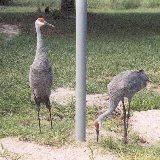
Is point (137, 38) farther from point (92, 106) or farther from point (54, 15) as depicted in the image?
point (92, 106)

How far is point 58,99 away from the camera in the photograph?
977cm

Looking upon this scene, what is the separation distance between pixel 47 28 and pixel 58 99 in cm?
1011

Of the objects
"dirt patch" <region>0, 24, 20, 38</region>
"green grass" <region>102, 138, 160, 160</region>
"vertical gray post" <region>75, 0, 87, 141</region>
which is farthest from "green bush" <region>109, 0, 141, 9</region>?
"green grass" <region>102, 138, 160, 160</region>

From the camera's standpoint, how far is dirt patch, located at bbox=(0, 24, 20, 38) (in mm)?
18812

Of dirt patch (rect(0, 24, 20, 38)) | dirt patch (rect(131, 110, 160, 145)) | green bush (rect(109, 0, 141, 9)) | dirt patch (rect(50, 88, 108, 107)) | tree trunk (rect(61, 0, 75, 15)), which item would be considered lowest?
green bush (rect(109, 0, 141, 9))

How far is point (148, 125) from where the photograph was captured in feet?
27.1

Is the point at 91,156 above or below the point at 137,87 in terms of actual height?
below

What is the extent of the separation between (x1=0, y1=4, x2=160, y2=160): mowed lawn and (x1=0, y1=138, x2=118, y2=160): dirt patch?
0.60 ft

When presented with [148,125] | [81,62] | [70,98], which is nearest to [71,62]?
[70,98]

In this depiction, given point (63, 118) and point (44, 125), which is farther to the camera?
point (63, 118)

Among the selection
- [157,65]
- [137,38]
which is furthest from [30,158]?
[137,38]

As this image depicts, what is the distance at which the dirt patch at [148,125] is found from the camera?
25.7 feet

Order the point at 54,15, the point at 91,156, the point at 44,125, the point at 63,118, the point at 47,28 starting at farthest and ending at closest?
the point at 54,15
the point at 47,28
the point at 63,118
the point at 44,125
the point at 91,156

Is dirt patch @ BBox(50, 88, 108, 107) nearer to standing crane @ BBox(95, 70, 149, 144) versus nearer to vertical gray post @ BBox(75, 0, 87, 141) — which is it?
standing crane @ BBox(95, 70, 149, 144)
